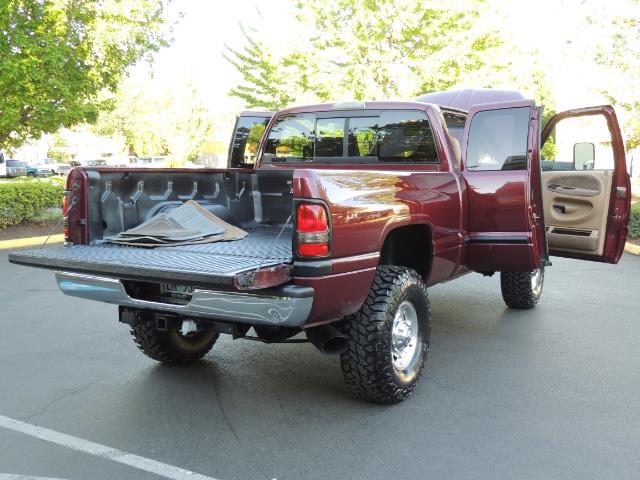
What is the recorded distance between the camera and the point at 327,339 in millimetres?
3916

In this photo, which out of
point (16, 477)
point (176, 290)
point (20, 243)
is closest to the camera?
point (16, 477)

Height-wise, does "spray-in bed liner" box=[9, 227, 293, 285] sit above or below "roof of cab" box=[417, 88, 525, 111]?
below

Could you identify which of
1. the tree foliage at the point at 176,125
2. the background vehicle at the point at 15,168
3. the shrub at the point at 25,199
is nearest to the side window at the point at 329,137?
the shrub at the point at 25,199

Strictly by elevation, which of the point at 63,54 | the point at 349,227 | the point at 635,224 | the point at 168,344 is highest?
the point at 63,54

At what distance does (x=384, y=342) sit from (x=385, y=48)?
651 inches

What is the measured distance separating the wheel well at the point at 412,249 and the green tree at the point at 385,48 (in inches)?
582

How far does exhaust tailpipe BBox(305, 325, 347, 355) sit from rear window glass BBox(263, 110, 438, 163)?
1794mm

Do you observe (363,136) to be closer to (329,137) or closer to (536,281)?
(329,137)

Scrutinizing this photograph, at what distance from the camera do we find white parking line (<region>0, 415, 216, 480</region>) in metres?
3.23

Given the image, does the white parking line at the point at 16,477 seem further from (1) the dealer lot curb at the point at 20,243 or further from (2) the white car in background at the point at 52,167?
(2) the white car in background at the point at 52,167

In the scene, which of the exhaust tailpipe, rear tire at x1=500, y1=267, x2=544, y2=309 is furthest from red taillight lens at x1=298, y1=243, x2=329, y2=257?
rear tire at x1=500, y1=267, x2=544, y2=309

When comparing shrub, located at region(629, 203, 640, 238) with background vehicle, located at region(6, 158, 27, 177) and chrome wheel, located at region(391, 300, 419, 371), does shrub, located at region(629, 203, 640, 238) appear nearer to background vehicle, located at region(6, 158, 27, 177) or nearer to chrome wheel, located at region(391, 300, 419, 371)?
chrome wheel, located at region(391, 300, 419, 371)

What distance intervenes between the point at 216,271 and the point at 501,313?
14.3 feet

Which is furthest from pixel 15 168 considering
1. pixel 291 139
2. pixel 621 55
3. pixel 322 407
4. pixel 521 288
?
pixel 322 407
